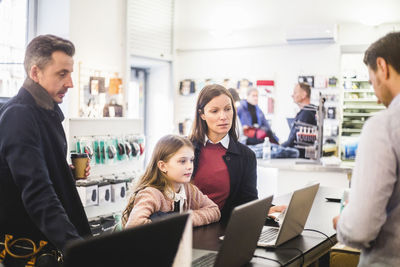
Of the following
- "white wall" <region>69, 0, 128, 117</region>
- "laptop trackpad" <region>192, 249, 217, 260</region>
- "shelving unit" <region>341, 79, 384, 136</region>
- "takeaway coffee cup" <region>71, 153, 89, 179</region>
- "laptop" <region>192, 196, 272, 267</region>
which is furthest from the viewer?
"shelving unit" <region>341, 79, 384, 136</region>

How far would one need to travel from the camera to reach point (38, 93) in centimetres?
210

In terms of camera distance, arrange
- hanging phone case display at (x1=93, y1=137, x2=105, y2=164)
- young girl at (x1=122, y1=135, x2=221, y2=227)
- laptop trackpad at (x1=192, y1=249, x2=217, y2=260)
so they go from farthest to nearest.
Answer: hanging phone case display at (x1=93, y1=137, x2=105, y2=164), young girl at (x1=122, y1=135, x2=221, y2=227), laptop trackpad at (x1=192, y1=249, x2=217, y2=260)

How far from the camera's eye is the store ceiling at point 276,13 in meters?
7.31

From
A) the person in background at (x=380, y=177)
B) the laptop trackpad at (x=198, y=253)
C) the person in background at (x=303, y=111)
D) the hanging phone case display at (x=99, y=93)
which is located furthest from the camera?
the person in background at (x=303, y=111)

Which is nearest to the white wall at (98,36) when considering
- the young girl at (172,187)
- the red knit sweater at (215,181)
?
the red knit sweater at (215,181)

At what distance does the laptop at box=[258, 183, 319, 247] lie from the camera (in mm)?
2176

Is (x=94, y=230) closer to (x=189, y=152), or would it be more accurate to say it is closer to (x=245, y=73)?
(x=189, y=152)

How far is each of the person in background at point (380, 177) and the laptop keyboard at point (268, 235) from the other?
2.19 feet

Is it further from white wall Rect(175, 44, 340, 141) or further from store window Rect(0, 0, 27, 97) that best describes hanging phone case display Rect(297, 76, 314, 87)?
store window Rect(0, 0, 27, 97)

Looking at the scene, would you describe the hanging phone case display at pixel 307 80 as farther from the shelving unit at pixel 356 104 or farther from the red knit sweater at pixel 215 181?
the red knit sweater at pixel 215 181

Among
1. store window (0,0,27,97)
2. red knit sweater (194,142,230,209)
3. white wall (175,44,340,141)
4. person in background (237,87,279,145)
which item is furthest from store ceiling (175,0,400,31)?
red knit sweater (194,142,230,209)

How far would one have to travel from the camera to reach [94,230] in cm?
458

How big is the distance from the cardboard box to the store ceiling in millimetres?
5508

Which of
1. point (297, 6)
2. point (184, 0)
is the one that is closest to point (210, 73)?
point (184, 0)
